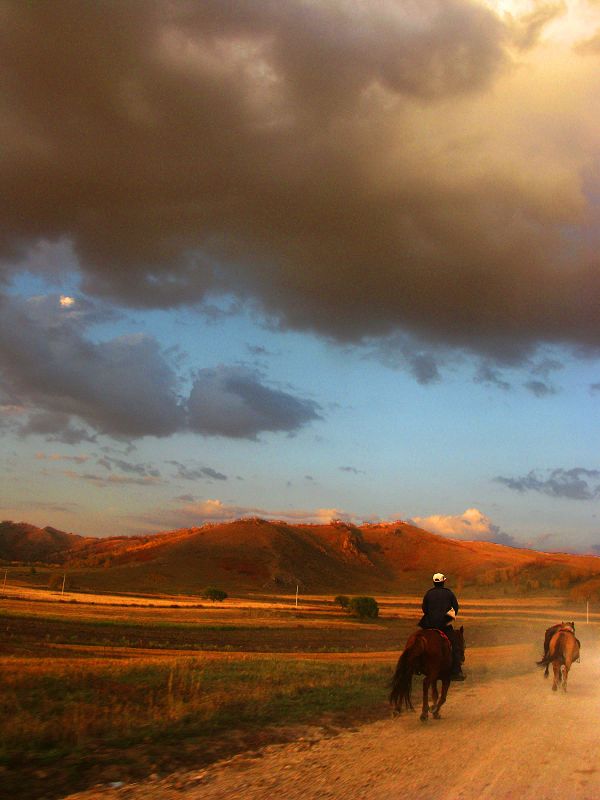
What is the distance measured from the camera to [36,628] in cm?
4925

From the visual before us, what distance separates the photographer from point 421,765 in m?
8.53

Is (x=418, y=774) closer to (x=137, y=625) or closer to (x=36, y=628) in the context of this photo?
(x=36, y=628)

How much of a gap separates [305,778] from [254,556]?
193600 millimetres

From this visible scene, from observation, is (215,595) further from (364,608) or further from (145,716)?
(145,716)

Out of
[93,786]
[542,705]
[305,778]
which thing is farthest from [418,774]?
[542,705]

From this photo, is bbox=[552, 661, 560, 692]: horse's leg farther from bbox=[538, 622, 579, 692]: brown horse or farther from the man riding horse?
the man riding horse

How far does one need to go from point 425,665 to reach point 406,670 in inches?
14.3

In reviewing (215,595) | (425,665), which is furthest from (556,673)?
(215,595)

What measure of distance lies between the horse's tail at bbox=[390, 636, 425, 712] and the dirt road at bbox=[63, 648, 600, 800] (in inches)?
16.6

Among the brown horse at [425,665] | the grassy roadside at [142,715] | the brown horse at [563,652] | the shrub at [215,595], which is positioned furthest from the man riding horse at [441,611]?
the shrub at [215,595]

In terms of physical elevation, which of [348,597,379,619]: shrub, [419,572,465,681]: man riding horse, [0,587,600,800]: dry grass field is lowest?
[348,597,379,619]: shrub

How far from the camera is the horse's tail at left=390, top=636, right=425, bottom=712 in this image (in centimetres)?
1203

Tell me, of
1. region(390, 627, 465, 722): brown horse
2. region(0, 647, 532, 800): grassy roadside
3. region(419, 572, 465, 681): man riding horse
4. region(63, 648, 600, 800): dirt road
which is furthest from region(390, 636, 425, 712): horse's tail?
region(419, 572, 465, 681): man riding horse

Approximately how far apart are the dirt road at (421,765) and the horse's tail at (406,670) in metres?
0.42
